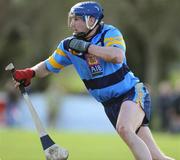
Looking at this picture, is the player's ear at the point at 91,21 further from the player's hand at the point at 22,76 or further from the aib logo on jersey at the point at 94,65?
the player's hand at the point at 22,76

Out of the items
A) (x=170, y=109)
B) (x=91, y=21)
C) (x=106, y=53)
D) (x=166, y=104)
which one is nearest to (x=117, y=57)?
(x=106, y=53)

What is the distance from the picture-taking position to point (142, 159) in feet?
31.5

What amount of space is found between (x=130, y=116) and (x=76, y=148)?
30.4 feet

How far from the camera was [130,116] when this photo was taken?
32.1 feet

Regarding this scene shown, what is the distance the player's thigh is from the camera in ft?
31.9

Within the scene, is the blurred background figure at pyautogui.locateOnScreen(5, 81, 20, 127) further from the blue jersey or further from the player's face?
the player's face

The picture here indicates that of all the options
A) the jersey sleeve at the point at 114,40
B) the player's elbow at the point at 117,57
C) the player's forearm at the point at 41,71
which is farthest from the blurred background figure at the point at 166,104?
the player's elbow at the point at 117,57

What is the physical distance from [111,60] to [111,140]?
13133 mm

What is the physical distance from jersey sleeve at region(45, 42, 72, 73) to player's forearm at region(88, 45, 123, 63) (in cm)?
77

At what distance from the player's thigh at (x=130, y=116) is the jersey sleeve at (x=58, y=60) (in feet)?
3.30

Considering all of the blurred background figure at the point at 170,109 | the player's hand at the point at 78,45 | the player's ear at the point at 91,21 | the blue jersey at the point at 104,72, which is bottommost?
the blurred background figure at the point at 170,109

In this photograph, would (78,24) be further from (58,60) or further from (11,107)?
(11,107)

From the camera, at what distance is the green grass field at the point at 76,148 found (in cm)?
1630

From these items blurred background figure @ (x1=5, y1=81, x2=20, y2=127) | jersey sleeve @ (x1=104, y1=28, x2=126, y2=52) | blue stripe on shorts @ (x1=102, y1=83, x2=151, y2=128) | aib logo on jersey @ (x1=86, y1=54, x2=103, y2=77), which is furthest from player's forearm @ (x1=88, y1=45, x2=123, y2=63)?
blurred background figure @ (x1=5, y1=81, x2=20, y2=127)
